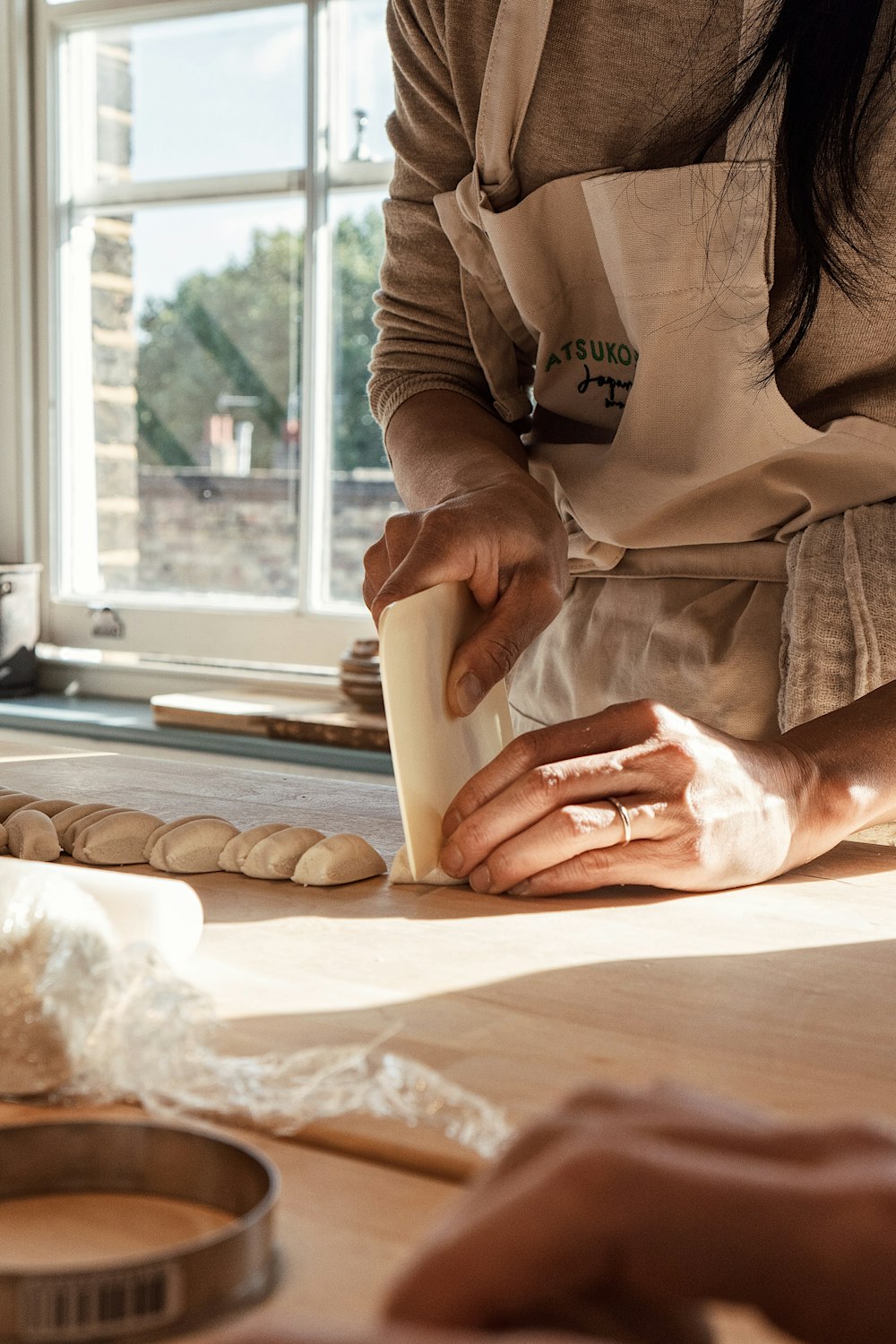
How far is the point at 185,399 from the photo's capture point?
373cm

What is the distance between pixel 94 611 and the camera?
3.89m

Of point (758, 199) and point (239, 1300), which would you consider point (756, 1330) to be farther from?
point (758, 199)

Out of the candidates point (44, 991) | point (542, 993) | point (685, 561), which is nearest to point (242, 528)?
point (685, 561)

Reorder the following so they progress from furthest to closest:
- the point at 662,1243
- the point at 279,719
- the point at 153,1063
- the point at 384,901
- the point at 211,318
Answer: the point at 211,318 → the point at 279,719 → the point at 384,901 → the point at 153,1063 → the point at 662,1243

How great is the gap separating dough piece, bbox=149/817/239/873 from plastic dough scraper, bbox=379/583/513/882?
0.45 ft

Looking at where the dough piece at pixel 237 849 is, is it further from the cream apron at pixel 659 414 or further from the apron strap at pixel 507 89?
the apron strap at pixel 507 89

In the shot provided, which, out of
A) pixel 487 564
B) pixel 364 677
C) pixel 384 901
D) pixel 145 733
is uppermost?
pixel 487 564

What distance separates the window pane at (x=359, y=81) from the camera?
337 centimetres

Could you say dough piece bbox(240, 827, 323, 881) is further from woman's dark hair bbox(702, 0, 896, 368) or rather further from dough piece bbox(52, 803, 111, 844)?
woman's dark hair bbox(702, 0, 896, 368)

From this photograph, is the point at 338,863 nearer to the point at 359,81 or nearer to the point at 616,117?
the point at 616,117

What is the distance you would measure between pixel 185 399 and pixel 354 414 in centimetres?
53

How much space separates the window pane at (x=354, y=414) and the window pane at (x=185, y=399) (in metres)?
0.12

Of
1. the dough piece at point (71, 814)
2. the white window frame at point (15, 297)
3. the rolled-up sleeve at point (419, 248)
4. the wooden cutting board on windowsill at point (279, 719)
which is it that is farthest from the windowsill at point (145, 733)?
the dough piece at point (71, 814)

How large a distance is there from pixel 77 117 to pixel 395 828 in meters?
3.41
